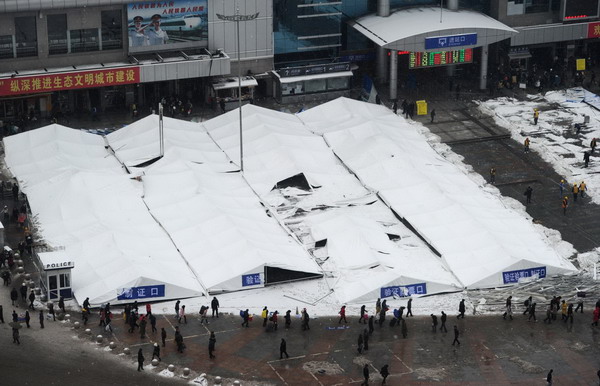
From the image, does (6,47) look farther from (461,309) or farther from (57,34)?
(461,309)

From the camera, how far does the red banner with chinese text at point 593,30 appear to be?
12938cm

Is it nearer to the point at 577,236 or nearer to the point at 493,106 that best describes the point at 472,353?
the point at 577,236

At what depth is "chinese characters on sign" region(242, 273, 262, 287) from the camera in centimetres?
8594

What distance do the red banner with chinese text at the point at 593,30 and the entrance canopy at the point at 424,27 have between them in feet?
36.0

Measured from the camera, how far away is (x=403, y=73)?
422 ft

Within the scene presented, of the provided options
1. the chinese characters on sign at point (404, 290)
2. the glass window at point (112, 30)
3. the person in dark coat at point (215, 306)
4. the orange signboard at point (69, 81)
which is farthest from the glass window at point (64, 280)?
the glass window at point (112, 30)

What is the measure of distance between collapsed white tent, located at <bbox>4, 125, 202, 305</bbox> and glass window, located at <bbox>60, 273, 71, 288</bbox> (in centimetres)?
95

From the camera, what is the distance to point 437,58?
405 ft

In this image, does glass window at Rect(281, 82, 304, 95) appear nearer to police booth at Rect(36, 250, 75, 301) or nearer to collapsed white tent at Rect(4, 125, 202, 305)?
collapsed white tent at Rect(4, 125, 202, 305)

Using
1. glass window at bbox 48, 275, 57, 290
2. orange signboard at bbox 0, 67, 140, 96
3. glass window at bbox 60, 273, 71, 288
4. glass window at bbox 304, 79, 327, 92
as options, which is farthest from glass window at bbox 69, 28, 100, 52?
glass window at bbox 48, 275, 57, 290

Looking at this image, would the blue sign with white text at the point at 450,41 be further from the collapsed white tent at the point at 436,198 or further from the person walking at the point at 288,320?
the person walking at the point at 288,320

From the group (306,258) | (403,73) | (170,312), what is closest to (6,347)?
(170,312)

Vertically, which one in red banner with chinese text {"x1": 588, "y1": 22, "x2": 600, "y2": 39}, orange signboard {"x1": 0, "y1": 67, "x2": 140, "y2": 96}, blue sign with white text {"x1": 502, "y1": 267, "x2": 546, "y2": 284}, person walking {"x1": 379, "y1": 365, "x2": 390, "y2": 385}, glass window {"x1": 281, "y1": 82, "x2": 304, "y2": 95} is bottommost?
person walking {"x1": 379, "y1": 365, "x2": 390, "y2": 385}

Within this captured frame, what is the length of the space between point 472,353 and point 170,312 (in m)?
19.3
